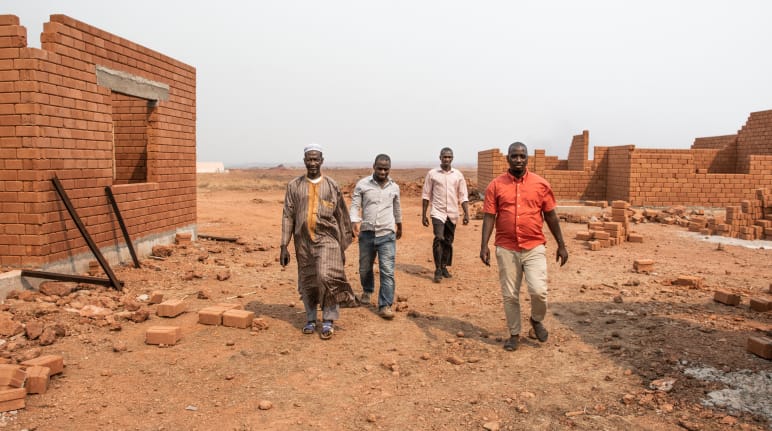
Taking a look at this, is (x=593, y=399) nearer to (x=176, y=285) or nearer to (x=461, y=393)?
(x=461, y=393)

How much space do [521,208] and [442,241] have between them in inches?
113

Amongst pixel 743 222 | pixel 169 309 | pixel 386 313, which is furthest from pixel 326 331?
pixel 743 222

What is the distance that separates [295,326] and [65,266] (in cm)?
323

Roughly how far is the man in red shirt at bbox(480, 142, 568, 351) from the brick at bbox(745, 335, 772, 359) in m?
1.58

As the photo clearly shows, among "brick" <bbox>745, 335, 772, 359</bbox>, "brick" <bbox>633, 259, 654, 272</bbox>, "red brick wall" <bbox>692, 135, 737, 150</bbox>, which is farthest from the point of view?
"red brick wall" <bbox>692, 135, 737, 150</bbox>

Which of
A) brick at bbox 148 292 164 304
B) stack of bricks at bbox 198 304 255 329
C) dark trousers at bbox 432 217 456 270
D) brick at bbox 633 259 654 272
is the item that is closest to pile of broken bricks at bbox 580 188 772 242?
brick at bbox 633 259 654 272

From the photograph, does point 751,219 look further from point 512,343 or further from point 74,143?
point 74,143

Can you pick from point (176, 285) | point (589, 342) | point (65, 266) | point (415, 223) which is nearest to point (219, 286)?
point (176, 285)

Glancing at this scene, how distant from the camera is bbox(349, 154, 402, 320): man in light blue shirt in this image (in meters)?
5.93

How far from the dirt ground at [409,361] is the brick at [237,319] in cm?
8

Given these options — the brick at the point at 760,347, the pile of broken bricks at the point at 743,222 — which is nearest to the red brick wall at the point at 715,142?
the pile of broken bricks at the point at 743,222

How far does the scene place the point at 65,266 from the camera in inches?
263

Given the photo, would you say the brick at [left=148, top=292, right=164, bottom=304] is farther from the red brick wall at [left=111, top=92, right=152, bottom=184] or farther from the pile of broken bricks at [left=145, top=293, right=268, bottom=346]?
the red brick wall at [left=111, top=92, right=152, bottom=184]

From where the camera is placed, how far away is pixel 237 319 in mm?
5469
